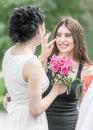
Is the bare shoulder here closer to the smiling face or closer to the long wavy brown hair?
the long wavy brown hair

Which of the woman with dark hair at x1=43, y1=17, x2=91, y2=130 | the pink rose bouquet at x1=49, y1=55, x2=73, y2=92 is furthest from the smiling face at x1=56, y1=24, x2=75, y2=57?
the pink rose bouquet at x1=49, y1=55, x2=73, y2=92

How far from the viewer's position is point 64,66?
2.96 meters

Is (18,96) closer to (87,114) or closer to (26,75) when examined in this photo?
(26,75)

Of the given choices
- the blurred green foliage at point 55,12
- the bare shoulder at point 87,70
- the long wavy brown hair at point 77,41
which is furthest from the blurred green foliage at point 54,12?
the bare shoulder at point 87,70

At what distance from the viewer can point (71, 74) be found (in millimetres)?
3391

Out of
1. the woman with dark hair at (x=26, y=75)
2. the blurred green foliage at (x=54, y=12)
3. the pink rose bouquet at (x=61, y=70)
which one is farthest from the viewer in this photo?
the blurred green foliage at (x=54, y=12)

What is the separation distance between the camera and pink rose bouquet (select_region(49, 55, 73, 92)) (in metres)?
2.95

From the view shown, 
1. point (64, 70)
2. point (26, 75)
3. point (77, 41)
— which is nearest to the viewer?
Result: point (26, 75)

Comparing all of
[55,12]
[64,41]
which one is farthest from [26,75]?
[55,12]

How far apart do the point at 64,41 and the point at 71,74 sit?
28 centimetres

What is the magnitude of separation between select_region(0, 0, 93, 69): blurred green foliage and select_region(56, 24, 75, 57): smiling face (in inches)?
143

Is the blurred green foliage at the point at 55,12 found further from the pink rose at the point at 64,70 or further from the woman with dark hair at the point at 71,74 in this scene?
the pink rose at the point at 64,70

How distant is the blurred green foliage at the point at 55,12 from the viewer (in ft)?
24.9

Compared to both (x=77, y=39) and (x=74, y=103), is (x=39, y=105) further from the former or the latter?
(x=77, y=39)
